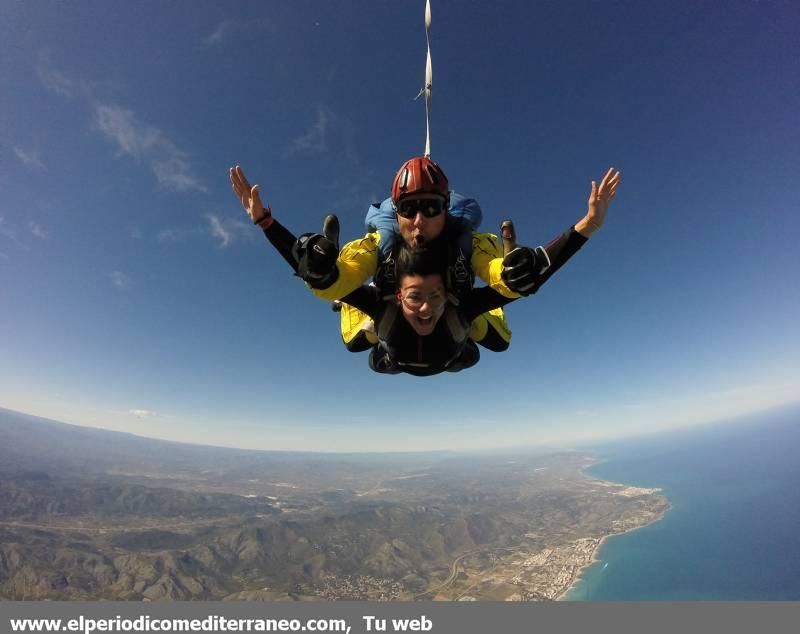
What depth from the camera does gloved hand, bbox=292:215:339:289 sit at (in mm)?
2625

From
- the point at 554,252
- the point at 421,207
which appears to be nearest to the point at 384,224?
the point at 421,207

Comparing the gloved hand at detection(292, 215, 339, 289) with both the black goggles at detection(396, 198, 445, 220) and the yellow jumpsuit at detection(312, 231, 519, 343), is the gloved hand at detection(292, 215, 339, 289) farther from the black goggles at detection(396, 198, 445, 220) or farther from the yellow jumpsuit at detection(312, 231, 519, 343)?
the black goggles at detection(396, 198, 445, 220)

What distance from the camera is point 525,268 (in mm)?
2719

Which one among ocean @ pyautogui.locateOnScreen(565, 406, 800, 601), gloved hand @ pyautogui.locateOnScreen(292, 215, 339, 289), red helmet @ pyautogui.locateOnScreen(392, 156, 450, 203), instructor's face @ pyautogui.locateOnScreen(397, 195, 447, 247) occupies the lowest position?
ocean @ pyautogui.locateOnScreen(565, 406, 800, 601)

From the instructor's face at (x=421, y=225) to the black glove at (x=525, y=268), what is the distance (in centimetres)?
66

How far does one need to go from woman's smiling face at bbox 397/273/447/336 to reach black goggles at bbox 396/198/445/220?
0.51m

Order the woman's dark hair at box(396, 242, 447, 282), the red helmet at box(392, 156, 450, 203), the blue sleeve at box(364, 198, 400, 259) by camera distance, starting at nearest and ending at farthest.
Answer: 1. the red helmet at box(392, 156, 450, 203)
2. the woman's dark hair at box(396, 242, 447, 282)
3. the blue sleeve at box(364, 198, 400, 259)

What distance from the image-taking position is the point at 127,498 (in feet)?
512

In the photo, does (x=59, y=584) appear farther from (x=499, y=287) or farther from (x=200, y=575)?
(x=499, y=287)

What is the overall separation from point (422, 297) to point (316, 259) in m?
0.99

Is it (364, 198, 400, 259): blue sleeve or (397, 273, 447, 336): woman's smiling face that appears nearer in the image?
(397, 273, 447, 336): woman's smiling face

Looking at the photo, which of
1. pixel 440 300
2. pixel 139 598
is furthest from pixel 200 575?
pixel 440 300

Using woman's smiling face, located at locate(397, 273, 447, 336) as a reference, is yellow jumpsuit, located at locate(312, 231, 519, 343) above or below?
above

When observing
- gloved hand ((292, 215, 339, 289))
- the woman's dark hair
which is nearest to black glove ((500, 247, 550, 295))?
the woman's dark hair
